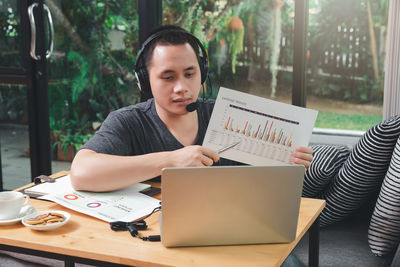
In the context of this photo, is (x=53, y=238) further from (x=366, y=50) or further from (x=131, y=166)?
(x=366, y=50)

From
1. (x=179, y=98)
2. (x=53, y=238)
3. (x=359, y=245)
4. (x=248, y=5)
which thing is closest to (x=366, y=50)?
(x=248, y=5)

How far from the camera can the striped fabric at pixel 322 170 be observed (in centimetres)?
194

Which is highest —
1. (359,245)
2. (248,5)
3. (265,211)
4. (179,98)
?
(248,5)

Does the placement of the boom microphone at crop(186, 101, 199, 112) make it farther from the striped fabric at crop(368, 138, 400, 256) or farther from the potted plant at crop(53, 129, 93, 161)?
the potted plant at crop(53, 129, 93, 161)

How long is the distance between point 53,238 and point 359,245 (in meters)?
1.19

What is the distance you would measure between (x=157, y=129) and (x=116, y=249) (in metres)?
0.69

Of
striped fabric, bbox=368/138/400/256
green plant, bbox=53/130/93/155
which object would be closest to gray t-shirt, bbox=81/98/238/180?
striped fabric, bbox=368/138/400/256

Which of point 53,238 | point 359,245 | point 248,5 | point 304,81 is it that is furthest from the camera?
point 248,5

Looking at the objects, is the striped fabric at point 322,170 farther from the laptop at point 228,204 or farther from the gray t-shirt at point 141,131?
the laptop at point 228,204

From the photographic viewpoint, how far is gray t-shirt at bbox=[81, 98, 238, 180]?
62.9 inches

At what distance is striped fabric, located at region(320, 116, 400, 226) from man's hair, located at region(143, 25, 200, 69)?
2.42 ft

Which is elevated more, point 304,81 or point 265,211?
point 304,81

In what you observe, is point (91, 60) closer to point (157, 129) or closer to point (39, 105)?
point (39, 105)

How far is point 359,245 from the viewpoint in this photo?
1.80m
